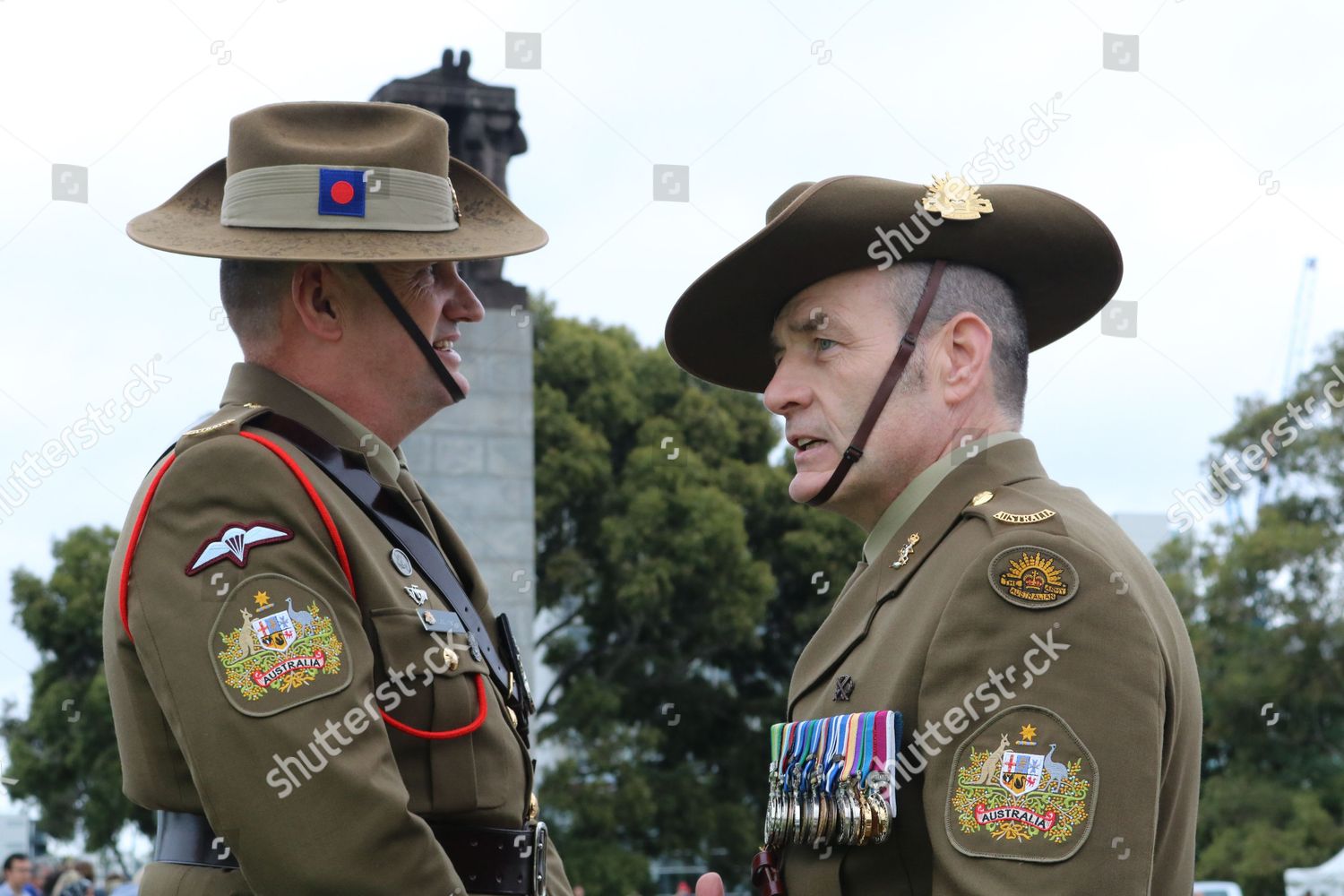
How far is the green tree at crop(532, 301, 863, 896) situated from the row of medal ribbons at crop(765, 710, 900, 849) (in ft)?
A: 68.8

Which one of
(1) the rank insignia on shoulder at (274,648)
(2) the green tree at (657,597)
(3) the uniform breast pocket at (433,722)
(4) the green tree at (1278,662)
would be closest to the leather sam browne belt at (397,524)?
(3) the uniform breast pocket at (433,722)

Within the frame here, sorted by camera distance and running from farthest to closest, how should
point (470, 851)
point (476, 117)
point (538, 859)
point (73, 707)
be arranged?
1. point (73, 707)
2. point (476, 117)
3. point (538, 859)
4. point (470, 851)

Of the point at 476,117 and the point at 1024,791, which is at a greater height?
the point at 476,117

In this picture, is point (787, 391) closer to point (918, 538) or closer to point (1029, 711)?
point (918, 538)

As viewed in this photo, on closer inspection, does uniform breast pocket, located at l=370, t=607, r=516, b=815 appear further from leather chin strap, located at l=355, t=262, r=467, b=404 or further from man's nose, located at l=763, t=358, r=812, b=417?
man's nose, located at l=763, t=358, r=812, b=417

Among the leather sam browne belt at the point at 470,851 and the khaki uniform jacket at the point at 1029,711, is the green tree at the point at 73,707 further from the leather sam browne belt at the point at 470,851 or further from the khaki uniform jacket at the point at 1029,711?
the khaki uniform jacket at the point at 1029,711

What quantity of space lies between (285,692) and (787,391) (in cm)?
136

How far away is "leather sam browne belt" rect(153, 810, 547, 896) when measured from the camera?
3139mm

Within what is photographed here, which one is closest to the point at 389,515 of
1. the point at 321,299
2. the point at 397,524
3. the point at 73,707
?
the point at 397,524

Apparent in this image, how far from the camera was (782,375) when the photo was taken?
3723 mm

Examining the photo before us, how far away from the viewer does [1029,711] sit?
283cm

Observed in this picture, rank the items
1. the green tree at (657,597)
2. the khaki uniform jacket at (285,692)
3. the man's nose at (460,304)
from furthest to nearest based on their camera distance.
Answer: the green tree at (657,597) < the man's nose at (460,304) < the khaki uniform jacket at (285,692)

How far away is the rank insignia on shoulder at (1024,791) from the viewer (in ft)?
9.11

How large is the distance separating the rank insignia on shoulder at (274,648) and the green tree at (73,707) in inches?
1058
